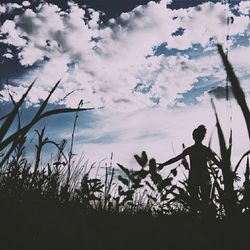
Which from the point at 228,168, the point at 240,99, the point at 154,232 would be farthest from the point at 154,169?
the point at 240,99

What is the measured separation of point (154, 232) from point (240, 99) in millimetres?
1424

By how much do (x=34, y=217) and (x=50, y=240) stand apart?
413 mm

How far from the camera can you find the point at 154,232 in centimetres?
214

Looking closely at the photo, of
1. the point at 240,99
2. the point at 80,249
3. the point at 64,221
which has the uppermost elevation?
the point at 240,99

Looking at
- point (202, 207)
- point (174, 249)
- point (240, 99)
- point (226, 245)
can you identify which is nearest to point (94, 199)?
point (174, 249)

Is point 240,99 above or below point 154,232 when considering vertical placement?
above

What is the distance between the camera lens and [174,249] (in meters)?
1.79

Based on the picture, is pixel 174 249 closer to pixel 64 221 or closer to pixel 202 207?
pixel 202 207

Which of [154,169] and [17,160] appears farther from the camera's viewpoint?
[17,160]

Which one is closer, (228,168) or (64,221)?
(228,168)

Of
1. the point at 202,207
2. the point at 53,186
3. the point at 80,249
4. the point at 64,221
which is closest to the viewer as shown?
the point at 202,207

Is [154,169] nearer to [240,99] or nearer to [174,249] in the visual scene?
[174,249]

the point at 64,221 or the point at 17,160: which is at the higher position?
the point at 17,160

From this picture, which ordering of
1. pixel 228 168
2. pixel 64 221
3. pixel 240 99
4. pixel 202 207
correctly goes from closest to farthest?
1. pixel 240 99
2. pixel 228 168
3. pixel 202 207
4. pixel 64 221
